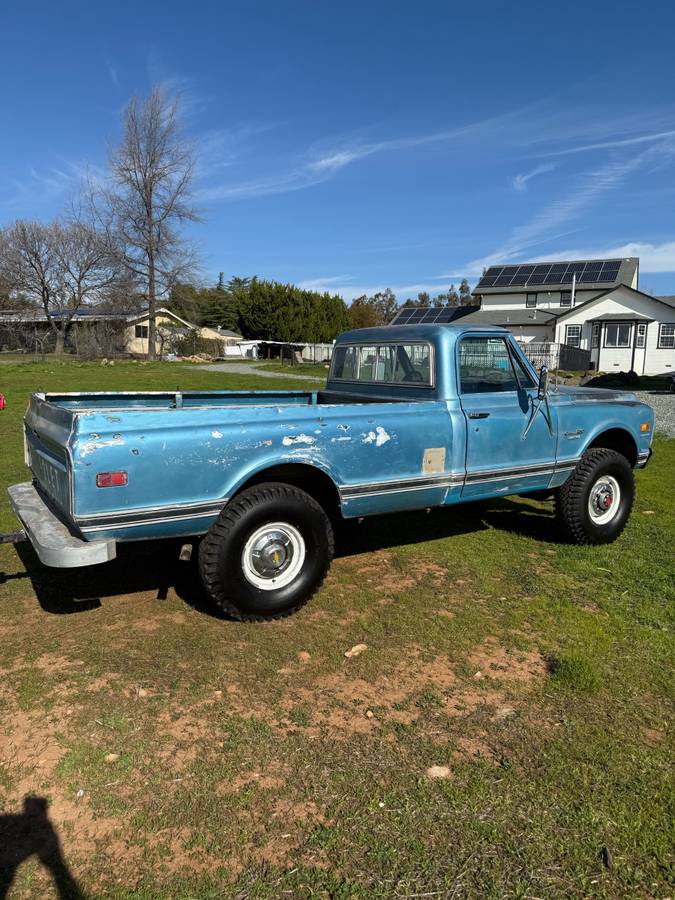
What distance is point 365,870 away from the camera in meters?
2.20

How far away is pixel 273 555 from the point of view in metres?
4.01

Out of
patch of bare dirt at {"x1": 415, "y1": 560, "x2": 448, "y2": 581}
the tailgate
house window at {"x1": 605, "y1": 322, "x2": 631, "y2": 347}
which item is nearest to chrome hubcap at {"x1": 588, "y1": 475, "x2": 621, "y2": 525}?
patch of bare dirt at {"x1": 415, "y1": 560, "x2": 448, "y2": 581}

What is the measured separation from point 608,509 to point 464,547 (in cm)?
135

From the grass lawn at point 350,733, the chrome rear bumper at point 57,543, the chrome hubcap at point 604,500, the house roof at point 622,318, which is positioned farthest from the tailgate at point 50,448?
the house roof at point 622,318

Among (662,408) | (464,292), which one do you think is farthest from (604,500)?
(464,292)

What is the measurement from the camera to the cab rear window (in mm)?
5039

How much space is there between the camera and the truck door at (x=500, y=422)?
479cm

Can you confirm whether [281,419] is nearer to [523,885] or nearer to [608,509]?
[523,885]

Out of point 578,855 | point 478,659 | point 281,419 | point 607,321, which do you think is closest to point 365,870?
point 578,855

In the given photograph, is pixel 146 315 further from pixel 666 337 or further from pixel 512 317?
pixel 666 337

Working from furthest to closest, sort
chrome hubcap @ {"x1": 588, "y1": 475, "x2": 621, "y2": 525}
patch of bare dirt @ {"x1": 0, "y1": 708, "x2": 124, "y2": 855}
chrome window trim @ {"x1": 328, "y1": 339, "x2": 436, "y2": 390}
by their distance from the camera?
chrome hubcap @ {"x1": 588, "y1": 475, "x2": 621, "y2": 525} → chrome window trim @ {"x1": 328, "y1": 339, "x2": 436, "y2": 390} → patch of bare dirt @ {"x1": 0, "y1": 708, "x2": 124, "y2": 855}

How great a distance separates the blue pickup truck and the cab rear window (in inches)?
0.6

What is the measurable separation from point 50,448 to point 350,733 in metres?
2.39

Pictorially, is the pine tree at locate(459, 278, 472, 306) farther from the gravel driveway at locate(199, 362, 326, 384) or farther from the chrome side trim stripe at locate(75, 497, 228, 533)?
the chrome side trim stripe at locate(75, 497, 228, 533)
